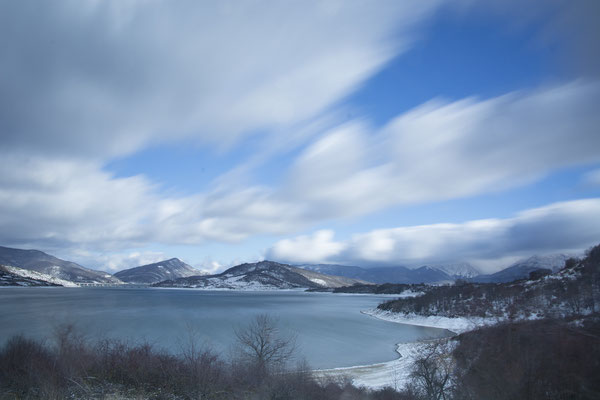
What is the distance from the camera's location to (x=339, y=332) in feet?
217

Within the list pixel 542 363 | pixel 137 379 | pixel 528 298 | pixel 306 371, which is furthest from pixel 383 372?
pixel 528 298

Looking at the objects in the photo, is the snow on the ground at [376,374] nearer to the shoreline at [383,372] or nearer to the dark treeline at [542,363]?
the shoreline at [383,372]

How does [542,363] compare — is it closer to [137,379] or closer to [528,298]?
[137,379]

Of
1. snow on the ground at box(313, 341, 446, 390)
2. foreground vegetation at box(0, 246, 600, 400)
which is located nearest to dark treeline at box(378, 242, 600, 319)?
foreground vegetation at box(0, 246, 600, 400)

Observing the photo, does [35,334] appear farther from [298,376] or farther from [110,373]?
[298,376]

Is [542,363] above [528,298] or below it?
above

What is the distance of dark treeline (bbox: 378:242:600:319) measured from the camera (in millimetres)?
50594

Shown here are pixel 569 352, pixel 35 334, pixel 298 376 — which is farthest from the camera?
pixel 35 334

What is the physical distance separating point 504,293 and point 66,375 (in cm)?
8110

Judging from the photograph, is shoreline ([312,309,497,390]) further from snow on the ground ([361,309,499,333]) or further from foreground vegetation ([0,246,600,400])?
snow on the ground ([361,309,499,333])

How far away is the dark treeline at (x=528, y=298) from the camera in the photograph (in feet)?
166

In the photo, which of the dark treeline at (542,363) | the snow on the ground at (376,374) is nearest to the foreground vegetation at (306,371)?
the dark treeline at (542,363)

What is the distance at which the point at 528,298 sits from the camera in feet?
219

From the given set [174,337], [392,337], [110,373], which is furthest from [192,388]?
[392,337]
